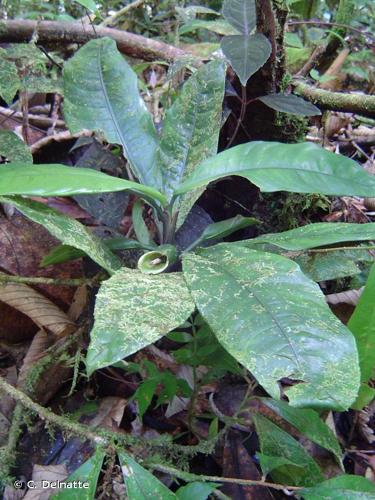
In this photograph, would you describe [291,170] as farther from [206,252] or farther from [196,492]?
[196,492]

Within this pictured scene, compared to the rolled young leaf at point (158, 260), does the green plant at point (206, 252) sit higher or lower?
higher

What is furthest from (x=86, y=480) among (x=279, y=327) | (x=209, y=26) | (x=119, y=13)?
(x=119, y=13)

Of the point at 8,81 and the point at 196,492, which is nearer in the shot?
the point at 196,492

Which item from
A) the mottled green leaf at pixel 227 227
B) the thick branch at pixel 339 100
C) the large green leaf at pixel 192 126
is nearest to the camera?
the mottled green leaf at pixel 227 227

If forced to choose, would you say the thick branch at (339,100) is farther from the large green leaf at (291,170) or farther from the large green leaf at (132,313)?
the large green leaf at (132,313)

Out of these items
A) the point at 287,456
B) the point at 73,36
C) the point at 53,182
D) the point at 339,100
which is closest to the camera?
the point at 53,182

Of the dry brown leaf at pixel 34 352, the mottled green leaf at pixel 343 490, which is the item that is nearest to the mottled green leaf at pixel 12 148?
the dry brown leaf at pixel 34 352
